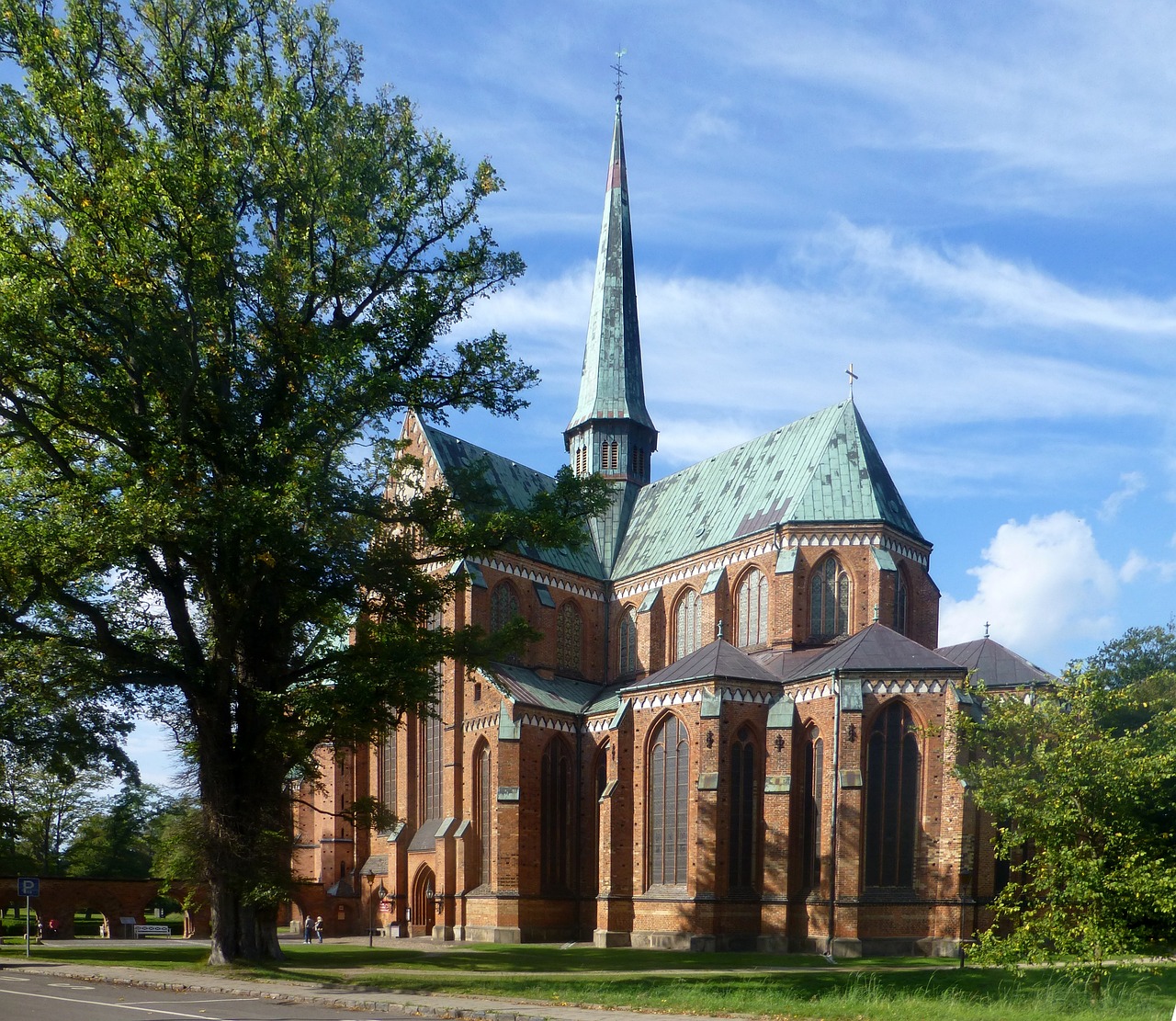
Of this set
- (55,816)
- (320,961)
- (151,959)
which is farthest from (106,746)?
(55,816)

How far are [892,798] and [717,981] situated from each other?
13.8 metres

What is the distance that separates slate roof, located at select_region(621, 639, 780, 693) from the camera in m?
37.8

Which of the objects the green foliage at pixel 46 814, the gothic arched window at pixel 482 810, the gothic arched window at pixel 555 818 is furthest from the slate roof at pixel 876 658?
the green foliage at pixel 46 814

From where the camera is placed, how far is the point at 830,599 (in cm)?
4153

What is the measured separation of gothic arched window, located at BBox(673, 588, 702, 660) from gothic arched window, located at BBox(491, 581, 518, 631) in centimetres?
656

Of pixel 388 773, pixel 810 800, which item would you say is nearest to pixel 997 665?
pixel 810 800

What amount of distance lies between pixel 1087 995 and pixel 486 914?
25.0 metres

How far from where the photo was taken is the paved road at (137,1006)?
51.9 ft

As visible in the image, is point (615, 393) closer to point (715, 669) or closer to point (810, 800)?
point (715, 669)

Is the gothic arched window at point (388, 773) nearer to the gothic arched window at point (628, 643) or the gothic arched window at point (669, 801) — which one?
the gothic arched window at point (628, 643)

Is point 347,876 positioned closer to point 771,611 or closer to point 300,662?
point 771,611

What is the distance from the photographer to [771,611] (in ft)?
138

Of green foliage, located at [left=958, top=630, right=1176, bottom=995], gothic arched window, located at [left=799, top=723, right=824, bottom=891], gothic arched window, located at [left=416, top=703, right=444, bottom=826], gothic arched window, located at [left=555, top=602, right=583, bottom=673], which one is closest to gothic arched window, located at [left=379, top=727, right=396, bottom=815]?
gothic arched window, located at [left=416, top=703, right=444, bottom=826]

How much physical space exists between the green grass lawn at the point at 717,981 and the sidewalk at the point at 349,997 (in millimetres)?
723
